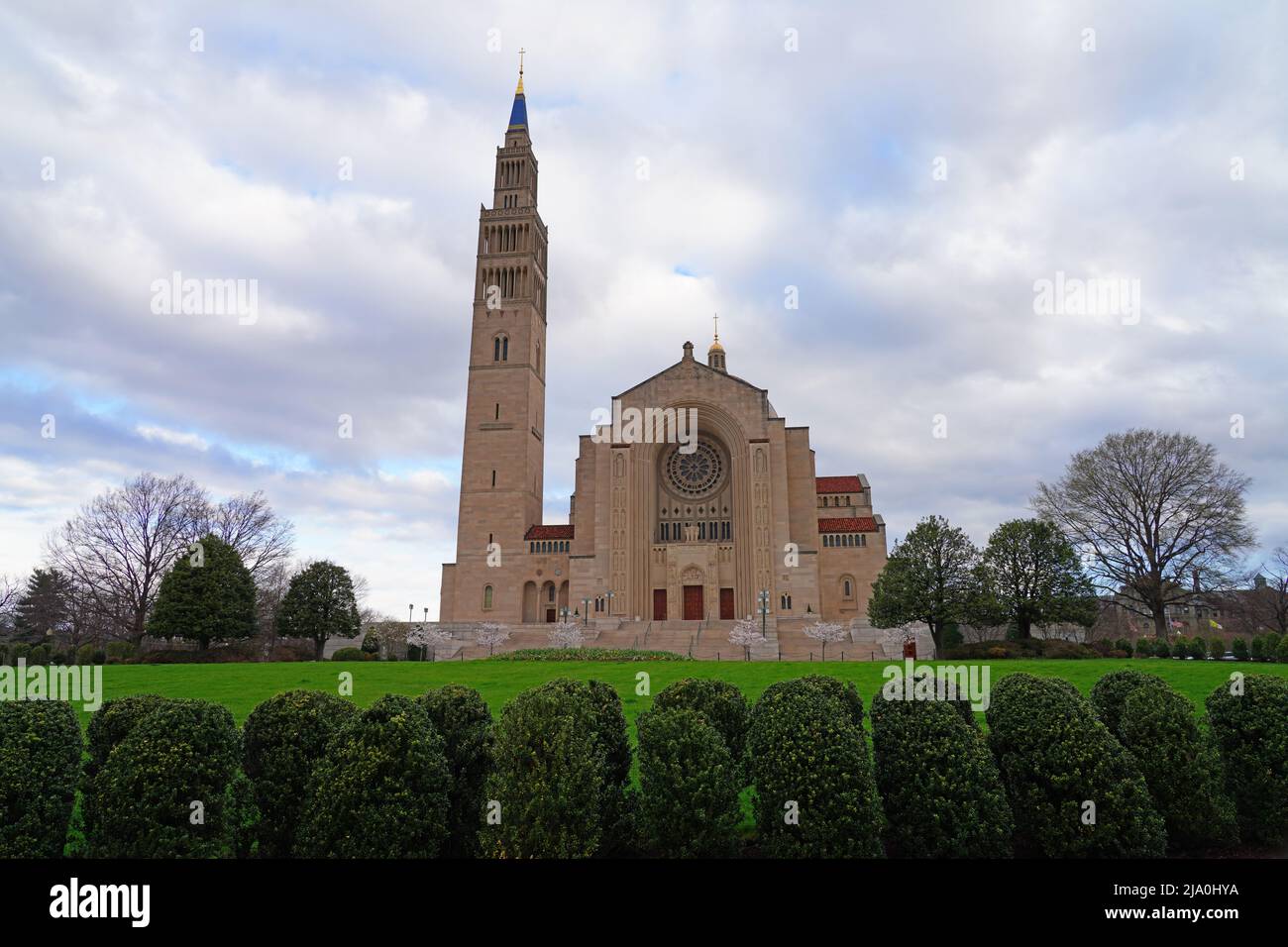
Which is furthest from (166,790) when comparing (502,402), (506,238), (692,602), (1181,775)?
(506,238)

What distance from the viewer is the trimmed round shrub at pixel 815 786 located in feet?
26.9

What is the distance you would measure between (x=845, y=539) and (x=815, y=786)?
4865 centimetres

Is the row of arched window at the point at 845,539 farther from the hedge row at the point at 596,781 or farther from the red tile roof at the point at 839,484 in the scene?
the hedge row at the point at 596,781

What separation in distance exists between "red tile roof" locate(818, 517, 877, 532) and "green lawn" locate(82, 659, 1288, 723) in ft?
96.9

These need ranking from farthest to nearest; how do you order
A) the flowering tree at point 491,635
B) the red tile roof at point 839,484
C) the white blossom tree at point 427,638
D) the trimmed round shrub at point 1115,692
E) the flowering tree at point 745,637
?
the red tile roof at point 839,484 → the white blossom tree at point 427,638 → the flowering tree at point 491,635 → the flowering tree at point 745,637 → the trimmed round shrub at point 1115,692

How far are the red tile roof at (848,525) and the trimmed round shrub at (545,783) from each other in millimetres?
48675

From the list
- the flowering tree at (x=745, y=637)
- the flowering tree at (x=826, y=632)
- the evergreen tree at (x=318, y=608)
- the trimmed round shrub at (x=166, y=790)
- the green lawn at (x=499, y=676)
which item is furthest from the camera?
the flowering tree at (x=826, y=632)

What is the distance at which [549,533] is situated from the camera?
5850cm

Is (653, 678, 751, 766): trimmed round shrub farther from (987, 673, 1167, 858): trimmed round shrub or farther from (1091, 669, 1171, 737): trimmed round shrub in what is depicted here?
(1091, 669, 1171, 737): trimmed round shrub

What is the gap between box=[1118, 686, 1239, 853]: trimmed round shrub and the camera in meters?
9.65

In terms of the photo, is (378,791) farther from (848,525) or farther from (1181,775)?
(848,525)

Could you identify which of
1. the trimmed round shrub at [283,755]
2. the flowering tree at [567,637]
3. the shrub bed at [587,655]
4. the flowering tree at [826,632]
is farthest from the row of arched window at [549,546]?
the trimmed round shrub at [283,755]

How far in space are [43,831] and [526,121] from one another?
69.4 metres

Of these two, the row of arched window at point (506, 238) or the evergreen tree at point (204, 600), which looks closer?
the evergreen tree at point (204, 600)
